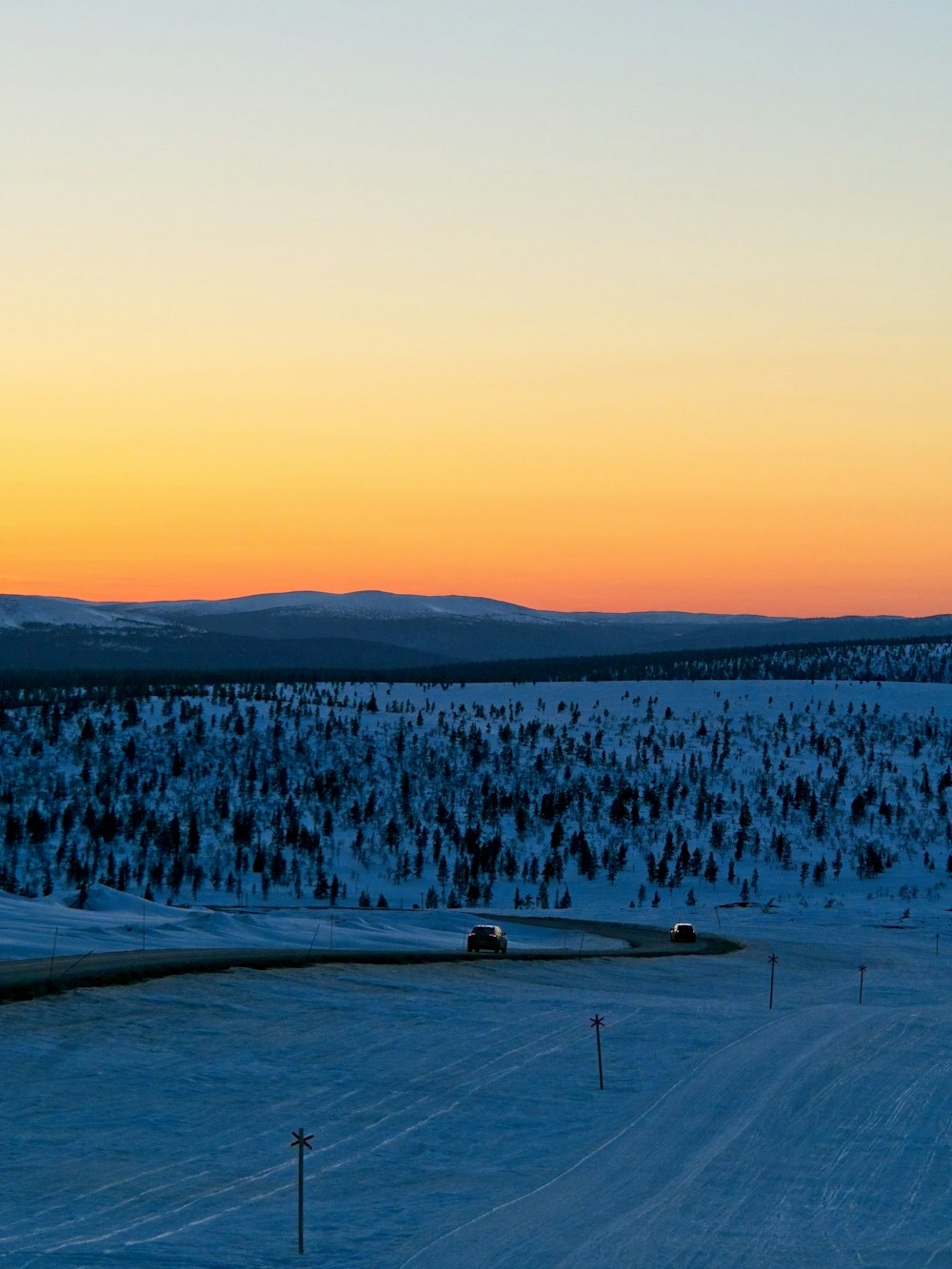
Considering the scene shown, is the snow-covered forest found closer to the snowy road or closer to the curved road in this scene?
the curved road

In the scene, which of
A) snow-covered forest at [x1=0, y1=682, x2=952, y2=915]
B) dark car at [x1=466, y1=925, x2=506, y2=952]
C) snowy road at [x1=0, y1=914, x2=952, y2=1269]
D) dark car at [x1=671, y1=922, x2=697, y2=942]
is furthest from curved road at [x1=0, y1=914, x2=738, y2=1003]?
snow-covered forest at [x1=0, y1=682, x2=952, y2=915]

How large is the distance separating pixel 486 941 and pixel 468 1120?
1275 inches

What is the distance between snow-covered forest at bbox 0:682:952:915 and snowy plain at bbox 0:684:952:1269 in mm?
67204

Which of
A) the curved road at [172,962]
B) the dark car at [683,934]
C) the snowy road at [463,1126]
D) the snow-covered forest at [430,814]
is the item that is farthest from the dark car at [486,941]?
the snow-covered forest at [430,814]

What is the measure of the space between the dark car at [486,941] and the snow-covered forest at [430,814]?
48.8 meters

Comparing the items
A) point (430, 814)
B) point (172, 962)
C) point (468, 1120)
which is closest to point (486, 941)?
point (172, 962)

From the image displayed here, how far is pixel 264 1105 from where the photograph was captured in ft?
122

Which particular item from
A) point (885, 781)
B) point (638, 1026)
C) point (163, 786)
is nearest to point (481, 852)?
point (163, 786)

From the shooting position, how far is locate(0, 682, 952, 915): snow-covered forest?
434 feet

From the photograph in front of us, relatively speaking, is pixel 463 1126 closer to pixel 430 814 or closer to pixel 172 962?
pixel 172 962

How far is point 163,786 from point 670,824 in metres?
51.5

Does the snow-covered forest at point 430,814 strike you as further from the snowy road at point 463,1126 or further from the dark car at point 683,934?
the snowy road at point 463,1126

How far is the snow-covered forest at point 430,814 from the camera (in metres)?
132

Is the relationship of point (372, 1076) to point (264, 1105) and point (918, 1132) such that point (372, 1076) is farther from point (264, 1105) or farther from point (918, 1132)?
point (918, 1132)
